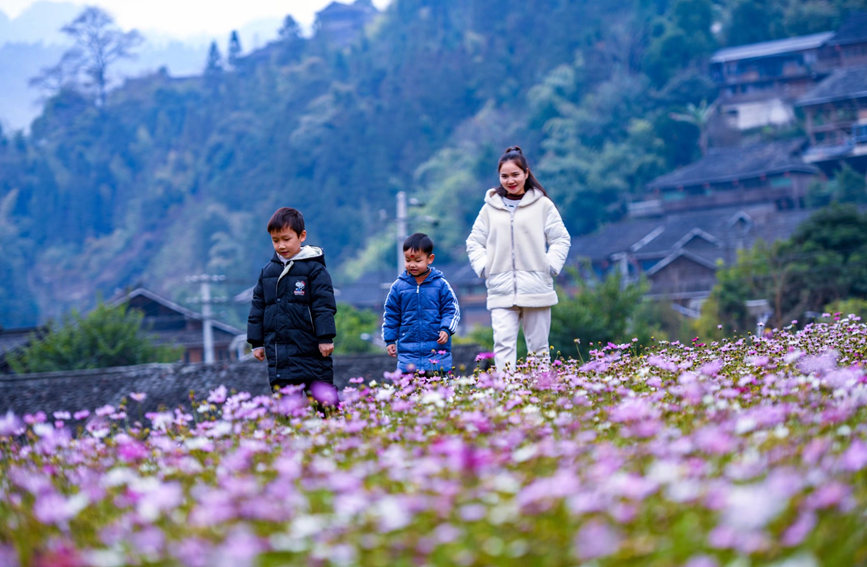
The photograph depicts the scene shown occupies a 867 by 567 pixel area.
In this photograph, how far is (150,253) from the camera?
103 metres

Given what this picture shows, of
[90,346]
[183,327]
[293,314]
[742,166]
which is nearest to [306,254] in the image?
[293,314]

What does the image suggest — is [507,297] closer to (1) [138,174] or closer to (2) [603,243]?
(2) [603,243]

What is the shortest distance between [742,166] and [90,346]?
4051 centimetres

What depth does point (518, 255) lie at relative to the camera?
733cm

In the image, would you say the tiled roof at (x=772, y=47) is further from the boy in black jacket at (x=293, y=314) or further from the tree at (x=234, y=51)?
the boy in black jacket at (x=293, y=314)

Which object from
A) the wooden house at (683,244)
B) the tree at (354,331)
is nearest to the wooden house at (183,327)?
the tree at (354,331)

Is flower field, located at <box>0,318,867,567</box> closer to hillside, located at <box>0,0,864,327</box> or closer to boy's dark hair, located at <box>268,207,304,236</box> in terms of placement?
boy's dark hair, located at <box>268,207,304,236</box>

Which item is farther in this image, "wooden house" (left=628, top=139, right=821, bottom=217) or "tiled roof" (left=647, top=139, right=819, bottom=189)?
"wooden house" (left=628, top=139, right=821, bottom=217)

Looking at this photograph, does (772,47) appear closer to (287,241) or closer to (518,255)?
(518,255)

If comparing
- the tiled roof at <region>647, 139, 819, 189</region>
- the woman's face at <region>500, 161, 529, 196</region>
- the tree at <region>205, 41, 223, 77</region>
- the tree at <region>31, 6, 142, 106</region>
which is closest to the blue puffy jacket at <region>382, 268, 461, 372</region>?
the woman's face at <region>500, 161, 529, 196</region>

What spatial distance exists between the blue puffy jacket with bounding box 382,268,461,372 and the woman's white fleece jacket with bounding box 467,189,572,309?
31 centimetres

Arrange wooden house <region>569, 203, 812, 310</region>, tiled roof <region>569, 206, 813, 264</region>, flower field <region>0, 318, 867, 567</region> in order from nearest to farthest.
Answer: flower field <region>0, 318, 867, 567</region>, wooden house <region>569, 203, 812, 310</region>, tiled roof <region>569, 206, 813, 264</region>

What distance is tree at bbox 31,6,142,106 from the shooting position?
123 metres

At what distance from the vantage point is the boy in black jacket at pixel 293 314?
6582 millimetres
